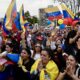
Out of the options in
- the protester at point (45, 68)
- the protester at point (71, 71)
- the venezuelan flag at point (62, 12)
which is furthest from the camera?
the venezuelan flag at point (62, 12)

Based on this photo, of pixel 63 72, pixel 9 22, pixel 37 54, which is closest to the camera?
pixel 63 72

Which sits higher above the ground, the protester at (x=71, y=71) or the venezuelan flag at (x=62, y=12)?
the protester at (x=71, y=71)

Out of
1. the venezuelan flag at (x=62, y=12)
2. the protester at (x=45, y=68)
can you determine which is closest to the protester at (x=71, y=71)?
the protester at (x=45, y=68)

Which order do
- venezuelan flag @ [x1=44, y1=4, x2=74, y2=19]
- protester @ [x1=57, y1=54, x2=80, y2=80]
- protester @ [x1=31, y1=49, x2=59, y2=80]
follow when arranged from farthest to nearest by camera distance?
1. venezuelan flag @ [x1=44, y1=4, x2=74, y2=19]
2. protester @ [x1=31, y1=49, x2=59, y2=80]
3. protester @ [x1=57, y1=54, x2=80, y2=80]

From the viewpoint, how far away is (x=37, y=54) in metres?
9.62

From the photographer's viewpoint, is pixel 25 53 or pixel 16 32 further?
pixel 16 32

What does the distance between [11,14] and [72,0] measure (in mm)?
40070

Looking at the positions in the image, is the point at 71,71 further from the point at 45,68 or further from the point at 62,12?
the point at 62,12

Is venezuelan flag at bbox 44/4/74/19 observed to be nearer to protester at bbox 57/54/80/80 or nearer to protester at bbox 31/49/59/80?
protester at bbox 31/49/59/80

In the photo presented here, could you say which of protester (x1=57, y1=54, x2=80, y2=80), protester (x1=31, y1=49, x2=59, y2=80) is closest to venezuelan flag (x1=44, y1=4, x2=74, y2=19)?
protester (x1=31, y1=49, x2=59, y2=80)

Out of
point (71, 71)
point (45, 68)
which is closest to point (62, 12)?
point (45, 68)

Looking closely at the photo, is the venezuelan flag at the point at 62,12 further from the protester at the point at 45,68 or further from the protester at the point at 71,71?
the protester at the point at 71,71

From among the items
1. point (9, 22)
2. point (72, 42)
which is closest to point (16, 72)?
point (72, 42)

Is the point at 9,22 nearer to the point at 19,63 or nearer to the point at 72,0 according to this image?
the point at 19,63
